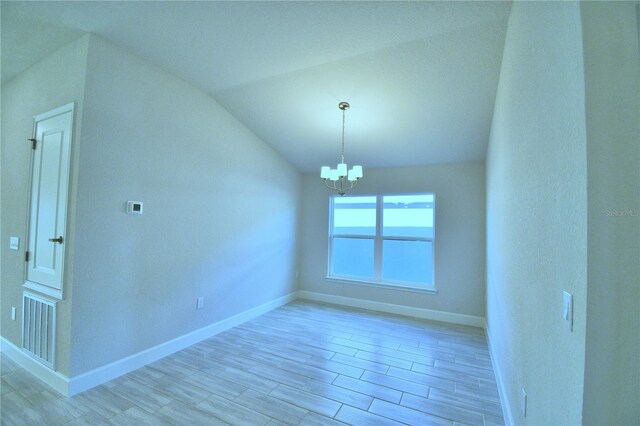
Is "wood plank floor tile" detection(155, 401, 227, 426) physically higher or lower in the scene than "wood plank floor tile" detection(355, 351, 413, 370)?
lower

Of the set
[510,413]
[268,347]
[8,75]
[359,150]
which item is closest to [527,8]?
[510,413]

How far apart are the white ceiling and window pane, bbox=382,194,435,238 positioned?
3.41ft

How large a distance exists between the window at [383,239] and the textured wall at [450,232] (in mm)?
148

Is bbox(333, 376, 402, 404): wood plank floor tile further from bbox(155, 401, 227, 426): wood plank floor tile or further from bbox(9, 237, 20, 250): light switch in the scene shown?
bbox(9, 237, 20, 250): light switch

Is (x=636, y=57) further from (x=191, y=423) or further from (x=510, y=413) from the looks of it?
(x=191, y=423)

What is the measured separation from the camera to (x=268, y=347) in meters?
3.19

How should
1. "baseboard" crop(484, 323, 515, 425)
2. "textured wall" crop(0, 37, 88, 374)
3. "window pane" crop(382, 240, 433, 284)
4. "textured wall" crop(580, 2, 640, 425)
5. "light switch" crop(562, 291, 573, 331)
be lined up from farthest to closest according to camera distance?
1. "window pane" crop(382, 240, 433, 284)
2. "textured wall" crop(0, 37, 88, 374)
3. "baseboard" crop(484, 323, 515, 425)
4. "light switch" crop(562, 291, 573, 331)
5. "textured wall" crop(580, 2, 640, 425)

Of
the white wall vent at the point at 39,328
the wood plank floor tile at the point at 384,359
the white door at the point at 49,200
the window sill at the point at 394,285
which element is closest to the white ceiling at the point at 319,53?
the white door at the point at 49,200

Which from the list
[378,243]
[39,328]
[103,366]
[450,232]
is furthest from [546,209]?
[39,328]

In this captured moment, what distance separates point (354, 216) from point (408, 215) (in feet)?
3.14

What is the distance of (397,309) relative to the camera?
4.50 metres

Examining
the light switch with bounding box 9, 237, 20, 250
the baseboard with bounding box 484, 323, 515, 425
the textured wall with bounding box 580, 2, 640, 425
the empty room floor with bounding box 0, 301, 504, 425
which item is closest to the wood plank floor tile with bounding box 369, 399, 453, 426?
the empty room floor with bounding box 0, 301, 504, 425

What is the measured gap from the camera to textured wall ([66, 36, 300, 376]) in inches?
92.4

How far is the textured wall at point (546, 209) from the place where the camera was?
0.87 meters
